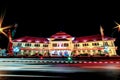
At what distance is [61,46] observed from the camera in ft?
234

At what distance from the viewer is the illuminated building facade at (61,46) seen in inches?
2731

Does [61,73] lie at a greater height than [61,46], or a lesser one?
lesser

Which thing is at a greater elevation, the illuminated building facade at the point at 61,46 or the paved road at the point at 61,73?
the illuminated building facade at the point at 61,46

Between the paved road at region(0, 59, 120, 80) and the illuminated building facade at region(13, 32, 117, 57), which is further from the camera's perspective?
the illuminated building facade at region(13, 32, 117, 57)

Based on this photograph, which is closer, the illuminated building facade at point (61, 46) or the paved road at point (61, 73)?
the paved road at point (61, 73)

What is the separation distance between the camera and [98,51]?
69.3 m

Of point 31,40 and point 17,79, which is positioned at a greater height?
point 31,40

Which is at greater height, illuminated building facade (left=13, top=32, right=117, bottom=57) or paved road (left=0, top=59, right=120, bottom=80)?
illuminated building facade (left=13, top=32, right=117, bottom=57)

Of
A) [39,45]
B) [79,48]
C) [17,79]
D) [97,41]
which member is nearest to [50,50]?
[39,45]

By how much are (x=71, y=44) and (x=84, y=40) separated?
4213mm

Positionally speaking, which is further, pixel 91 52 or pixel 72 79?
pixel 91 52

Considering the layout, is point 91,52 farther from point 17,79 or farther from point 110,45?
point 17,79

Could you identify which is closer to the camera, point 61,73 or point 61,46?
point 61,73

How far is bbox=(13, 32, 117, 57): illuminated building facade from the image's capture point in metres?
69.4
